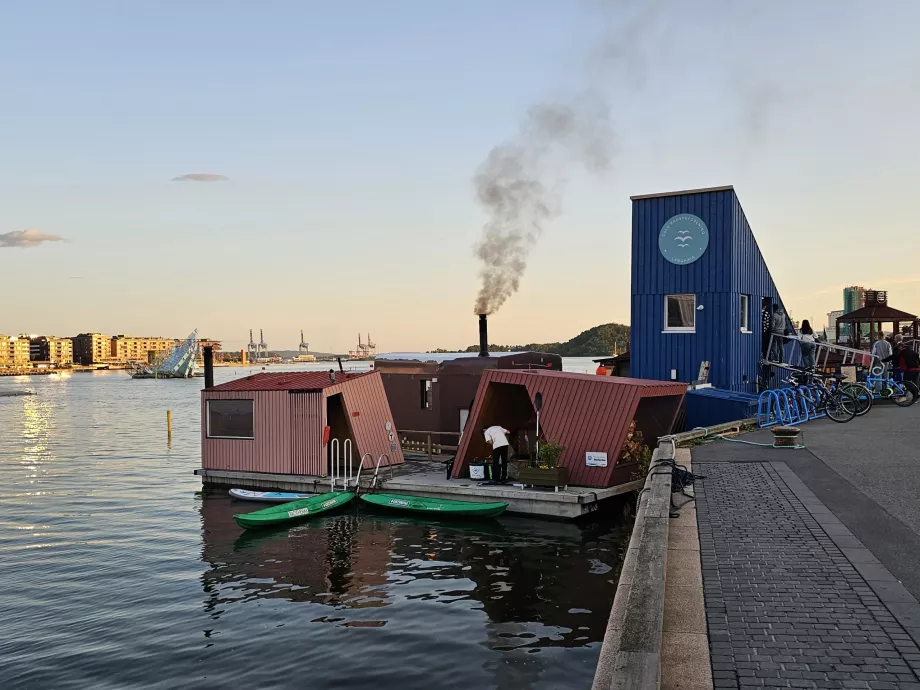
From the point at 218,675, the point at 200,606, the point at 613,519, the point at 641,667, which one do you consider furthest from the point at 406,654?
the point at 613,519

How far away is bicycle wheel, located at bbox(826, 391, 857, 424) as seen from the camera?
2236 centimetres

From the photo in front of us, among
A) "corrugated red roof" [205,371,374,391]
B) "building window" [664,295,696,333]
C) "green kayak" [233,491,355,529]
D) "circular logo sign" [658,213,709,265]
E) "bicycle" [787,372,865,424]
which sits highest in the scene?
"circular logo sign" [658,213,709,265]

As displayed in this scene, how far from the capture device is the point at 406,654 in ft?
39.1

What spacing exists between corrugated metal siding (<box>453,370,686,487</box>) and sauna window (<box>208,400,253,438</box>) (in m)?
9.34

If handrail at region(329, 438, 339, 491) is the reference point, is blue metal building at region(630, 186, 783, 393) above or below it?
above

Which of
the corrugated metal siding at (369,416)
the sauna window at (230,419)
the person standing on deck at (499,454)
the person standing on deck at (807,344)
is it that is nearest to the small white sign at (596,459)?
the person standing on deck at (499,454)

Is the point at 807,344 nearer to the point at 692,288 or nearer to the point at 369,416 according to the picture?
the point at 692,288

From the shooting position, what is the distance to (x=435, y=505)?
21.0m

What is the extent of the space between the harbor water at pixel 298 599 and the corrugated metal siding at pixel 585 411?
193cm

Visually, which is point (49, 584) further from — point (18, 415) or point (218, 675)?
point (18, 415)

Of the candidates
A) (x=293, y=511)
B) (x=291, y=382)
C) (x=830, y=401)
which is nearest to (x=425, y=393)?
(x=291, y=382)

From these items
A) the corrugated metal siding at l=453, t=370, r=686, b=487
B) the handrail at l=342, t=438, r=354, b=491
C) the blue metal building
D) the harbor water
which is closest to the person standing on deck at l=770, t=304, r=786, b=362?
the blue metal building

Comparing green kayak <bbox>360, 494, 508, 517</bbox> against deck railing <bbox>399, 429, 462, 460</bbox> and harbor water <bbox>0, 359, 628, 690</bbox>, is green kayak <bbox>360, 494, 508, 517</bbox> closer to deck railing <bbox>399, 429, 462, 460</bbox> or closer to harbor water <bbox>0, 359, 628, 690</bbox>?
harbor water <bbox>0, 359, 628, 690</bbox>

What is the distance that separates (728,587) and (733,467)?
799 centimetres
